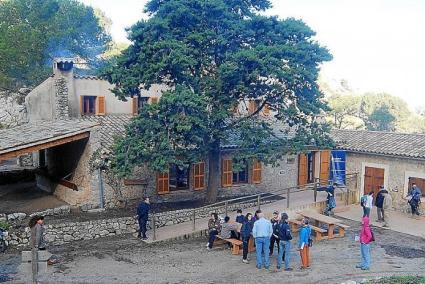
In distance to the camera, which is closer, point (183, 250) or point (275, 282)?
point (275, 282)

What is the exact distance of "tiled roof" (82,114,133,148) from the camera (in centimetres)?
2013

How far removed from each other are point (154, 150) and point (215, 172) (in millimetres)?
3846

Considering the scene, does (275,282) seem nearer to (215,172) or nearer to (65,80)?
(215,172)

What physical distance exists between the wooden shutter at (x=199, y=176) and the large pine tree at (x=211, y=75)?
10.8 ft

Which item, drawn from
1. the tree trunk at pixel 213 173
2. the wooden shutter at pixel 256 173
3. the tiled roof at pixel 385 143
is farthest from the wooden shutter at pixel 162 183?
the tiled roof at pixel 385 143

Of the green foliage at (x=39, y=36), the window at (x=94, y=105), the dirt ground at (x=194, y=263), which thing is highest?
the green foliage at (x=39, y=36)

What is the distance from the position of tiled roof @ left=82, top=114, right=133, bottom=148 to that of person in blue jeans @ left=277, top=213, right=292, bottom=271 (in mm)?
8377

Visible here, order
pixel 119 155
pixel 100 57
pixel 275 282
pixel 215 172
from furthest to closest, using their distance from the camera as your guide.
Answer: pixel 100 57 < pixel 215 172 < pixel 119 155 < pixel 275 282

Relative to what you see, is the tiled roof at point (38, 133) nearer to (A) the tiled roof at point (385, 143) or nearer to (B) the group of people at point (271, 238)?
(B) the group of people at point (271, 238)

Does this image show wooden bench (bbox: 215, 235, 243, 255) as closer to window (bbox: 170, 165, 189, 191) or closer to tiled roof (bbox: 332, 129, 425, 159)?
window (bbox: 170, 165, 189, 191)

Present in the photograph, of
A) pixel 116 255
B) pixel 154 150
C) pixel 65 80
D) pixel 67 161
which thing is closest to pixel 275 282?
pixel 116 255

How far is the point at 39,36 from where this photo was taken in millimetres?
30688

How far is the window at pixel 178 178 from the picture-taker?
21.8 meters

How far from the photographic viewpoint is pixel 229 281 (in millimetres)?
12539
